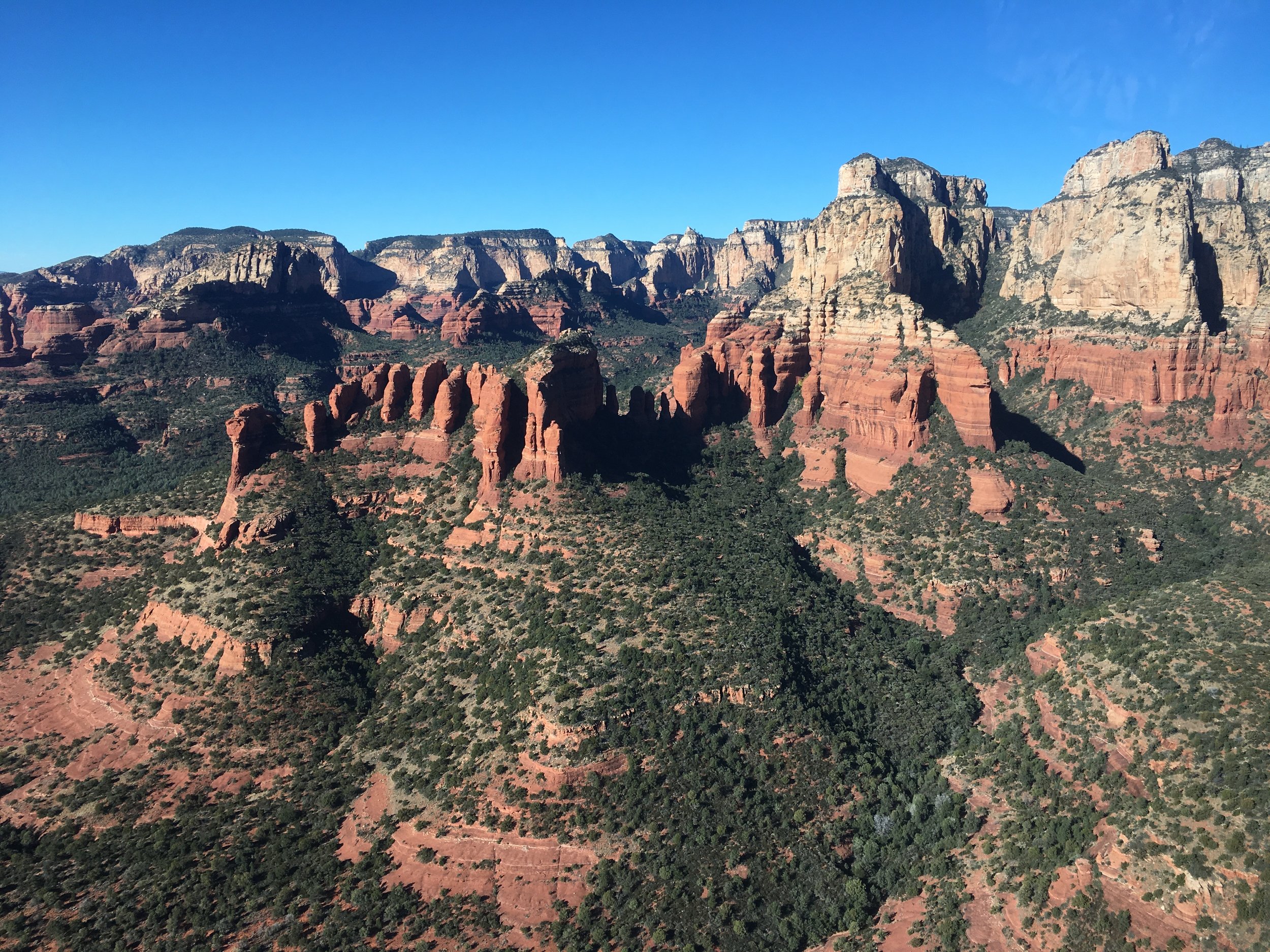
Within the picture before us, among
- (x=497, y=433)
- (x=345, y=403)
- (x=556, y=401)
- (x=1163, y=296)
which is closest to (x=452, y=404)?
(x=497, y=433)

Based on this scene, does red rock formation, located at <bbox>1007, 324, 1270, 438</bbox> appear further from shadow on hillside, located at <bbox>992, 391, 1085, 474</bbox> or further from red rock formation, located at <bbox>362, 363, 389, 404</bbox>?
red rock formation, located at <bbox>362, 363, 389, 404</bbox>

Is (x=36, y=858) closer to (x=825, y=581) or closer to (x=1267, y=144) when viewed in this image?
(x=825, y=581)

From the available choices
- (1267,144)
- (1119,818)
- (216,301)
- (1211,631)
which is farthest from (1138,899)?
(216,301)

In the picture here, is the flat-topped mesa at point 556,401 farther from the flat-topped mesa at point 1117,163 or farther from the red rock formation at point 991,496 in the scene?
the flat-topped mesa at point 1117,163

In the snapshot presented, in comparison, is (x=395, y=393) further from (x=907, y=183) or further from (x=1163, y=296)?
(x=907, y=183)

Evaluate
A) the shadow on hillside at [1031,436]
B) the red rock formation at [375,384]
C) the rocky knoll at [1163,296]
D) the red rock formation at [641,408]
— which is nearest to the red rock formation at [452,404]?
the red rock formation at [375,384]
